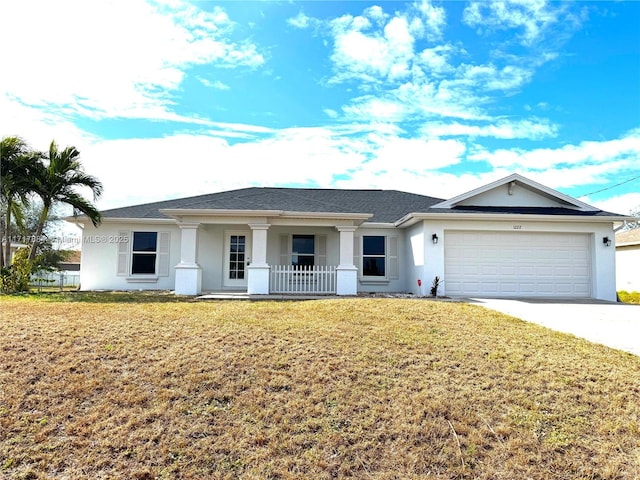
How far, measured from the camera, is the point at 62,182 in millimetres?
12734

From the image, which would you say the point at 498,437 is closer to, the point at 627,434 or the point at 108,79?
the point at 627,434

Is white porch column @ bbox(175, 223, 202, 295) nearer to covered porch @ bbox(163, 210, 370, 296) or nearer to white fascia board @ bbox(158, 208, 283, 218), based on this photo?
covered porch @ bbox(163, 210, 370, 296)

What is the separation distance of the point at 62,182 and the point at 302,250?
8.64 m

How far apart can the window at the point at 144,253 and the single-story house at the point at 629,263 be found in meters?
24.1

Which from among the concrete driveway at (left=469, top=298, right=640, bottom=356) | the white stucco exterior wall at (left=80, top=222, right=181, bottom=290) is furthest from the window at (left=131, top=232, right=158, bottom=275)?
the concrete driveway at (left=469, top=298, right=640, bottom=356)

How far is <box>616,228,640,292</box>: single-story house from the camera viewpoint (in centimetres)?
2050

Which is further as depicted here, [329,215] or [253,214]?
[329,215]

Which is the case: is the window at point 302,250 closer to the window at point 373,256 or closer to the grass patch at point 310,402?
the window at point 373,256

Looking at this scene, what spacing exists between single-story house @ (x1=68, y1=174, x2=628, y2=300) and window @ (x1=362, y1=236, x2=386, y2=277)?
39 mm

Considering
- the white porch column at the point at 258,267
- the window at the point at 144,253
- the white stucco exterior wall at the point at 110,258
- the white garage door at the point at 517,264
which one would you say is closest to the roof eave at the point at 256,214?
the white porch column at the point at 258,267

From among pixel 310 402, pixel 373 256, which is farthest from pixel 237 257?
pixel 310 402

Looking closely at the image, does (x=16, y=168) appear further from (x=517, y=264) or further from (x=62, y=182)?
(x=517, y=264)

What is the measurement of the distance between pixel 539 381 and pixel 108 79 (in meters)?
12.3

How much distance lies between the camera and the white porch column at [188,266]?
1217 cm
